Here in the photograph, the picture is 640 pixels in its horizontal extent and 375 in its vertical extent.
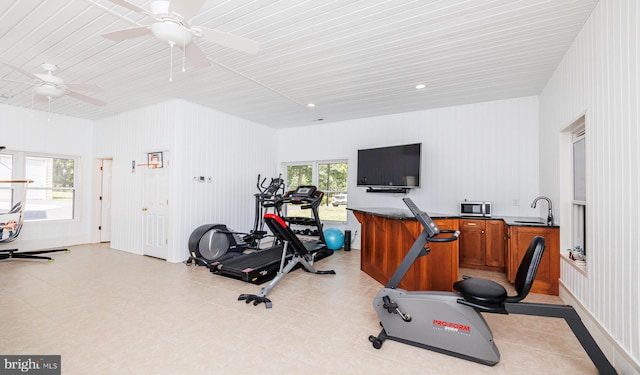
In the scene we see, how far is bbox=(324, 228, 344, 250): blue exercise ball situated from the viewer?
633 cm

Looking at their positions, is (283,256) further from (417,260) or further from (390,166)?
(390,166)

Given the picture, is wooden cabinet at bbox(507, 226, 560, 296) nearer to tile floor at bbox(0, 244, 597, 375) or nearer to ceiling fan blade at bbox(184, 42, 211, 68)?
tile floor at bbox(0, 244, 597, 375)

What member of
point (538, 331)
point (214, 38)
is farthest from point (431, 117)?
point (214, 38)

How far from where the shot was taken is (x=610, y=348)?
229 centimetres

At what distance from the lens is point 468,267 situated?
16.5ft

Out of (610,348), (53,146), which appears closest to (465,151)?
(610,348)

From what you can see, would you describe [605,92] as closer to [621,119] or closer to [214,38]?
[621,119]

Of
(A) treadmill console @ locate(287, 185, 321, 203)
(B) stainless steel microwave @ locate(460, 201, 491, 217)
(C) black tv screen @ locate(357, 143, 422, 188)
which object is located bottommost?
(B) stainless steel microwave @ locate(460, 201, 491, 217)

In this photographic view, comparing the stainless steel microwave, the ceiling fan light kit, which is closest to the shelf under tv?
the stainless steel microwave

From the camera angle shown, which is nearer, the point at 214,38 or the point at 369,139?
the point at 214,38

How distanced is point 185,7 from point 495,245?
5.34 metres

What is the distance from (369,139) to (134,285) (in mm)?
5216

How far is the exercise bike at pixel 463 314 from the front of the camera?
212 cm

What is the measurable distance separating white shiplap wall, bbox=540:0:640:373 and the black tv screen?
103 inches
